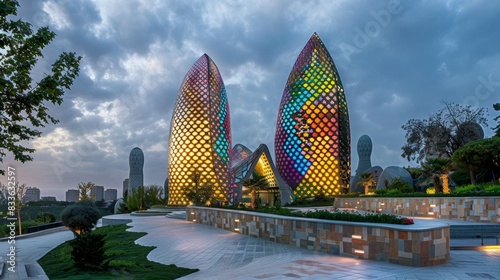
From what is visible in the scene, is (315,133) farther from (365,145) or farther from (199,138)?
(199,138)

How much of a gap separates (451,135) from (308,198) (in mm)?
13862

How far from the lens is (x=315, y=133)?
1602 inches

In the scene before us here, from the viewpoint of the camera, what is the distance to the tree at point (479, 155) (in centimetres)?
2286

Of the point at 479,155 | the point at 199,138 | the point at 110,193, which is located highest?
the point at 199,138

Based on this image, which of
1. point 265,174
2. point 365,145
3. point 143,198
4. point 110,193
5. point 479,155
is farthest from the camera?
point 110,193

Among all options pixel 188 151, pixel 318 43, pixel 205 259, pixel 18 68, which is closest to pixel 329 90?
pixel 318 43

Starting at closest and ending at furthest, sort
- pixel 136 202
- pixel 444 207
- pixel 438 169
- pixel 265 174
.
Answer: pixel 444 207, pixel 438 169, pixel 136 202, pixel 265 174

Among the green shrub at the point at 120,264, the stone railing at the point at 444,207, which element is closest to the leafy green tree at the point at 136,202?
the stone railing at the point at 444,207

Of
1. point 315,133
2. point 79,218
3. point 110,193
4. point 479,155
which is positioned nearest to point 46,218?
point 79,218

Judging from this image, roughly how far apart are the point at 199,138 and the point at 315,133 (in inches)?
506

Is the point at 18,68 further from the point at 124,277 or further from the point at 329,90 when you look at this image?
the point at 329,90

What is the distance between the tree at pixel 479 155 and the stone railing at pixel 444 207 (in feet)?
19.7

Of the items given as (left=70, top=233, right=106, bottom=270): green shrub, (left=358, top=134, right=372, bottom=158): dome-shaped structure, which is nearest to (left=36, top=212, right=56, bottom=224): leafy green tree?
(left=70, top=233, right=106, bottom=270): green shrub

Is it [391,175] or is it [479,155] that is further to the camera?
[391,175]
